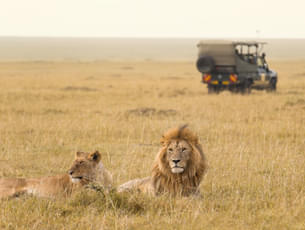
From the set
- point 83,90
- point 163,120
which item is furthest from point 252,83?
point 163,120

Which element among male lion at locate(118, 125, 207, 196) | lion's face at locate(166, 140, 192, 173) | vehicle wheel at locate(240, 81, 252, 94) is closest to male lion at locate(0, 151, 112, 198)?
male lion at locate(118, 125, 207, 196)

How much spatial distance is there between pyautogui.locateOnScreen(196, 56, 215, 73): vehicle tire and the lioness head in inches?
618

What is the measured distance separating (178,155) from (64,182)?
1.33 meters

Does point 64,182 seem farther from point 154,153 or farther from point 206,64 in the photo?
point 206,64

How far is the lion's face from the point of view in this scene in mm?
5723

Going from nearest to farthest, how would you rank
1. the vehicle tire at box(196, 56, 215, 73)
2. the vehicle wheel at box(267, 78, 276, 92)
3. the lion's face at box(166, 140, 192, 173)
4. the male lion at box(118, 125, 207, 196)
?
1. the lion's face at box(166, 140, 192, 173)
2. the male lion at box(118, 125, 207, 196)
3. the vehicle tire at box(196, 56, 215, 73)
4. the vehicle wheel at box(267, 78, 276, 92)

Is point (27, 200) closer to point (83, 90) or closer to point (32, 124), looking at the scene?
point (32, 124)

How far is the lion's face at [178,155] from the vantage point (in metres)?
5.72

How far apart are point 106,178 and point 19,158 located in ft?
11.0

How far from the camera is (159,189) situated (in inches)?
238

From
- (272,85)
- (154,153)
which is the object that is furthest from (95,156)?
(272,85)

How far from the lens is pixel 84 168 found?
5.95m

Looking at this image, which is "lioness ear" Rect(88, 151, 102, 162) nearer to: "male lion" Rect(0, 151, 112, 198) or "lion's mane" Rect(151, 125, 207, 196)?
Result: "male lion" Rect(0, 151, 112, 198)

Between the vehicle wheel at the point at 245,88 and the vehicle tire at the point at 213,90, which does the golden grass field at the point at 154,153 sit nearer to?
the vehicle wheel at the point at 245,88
